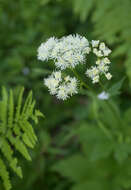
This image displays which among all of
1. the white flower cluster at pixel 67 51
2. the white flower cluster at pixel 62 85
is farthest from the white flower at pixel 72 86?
the white flower cluster at pixel 67 51

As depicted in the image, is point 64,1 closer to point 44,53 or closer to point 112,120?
point 112,120

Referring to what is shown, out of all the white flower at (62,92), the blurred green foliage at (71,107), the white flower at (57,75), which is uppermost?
the blurred green foliage at (71,107)

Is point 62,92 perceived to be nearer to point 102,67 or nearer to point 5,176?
point 102,67

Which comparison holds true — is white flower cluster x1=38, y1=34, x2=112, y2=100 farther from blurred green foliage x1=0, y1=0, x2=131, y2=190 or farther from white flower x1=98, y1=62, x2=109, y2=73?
blurred green foliage x1=0, y1=0, x2=131, y2=190

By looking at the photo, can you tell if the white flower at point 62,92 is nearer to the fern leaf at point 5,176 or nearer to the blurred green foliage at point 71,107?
the blurred green foliage at point 71,107

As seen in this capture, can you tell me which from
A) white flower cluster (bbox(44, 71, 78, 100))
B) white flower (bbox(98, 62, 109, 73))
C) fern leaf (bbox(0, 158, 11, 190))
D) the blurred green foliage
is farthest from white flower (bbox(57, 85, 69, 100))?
fern leaf (bbox(0, 158, 11, 190))
